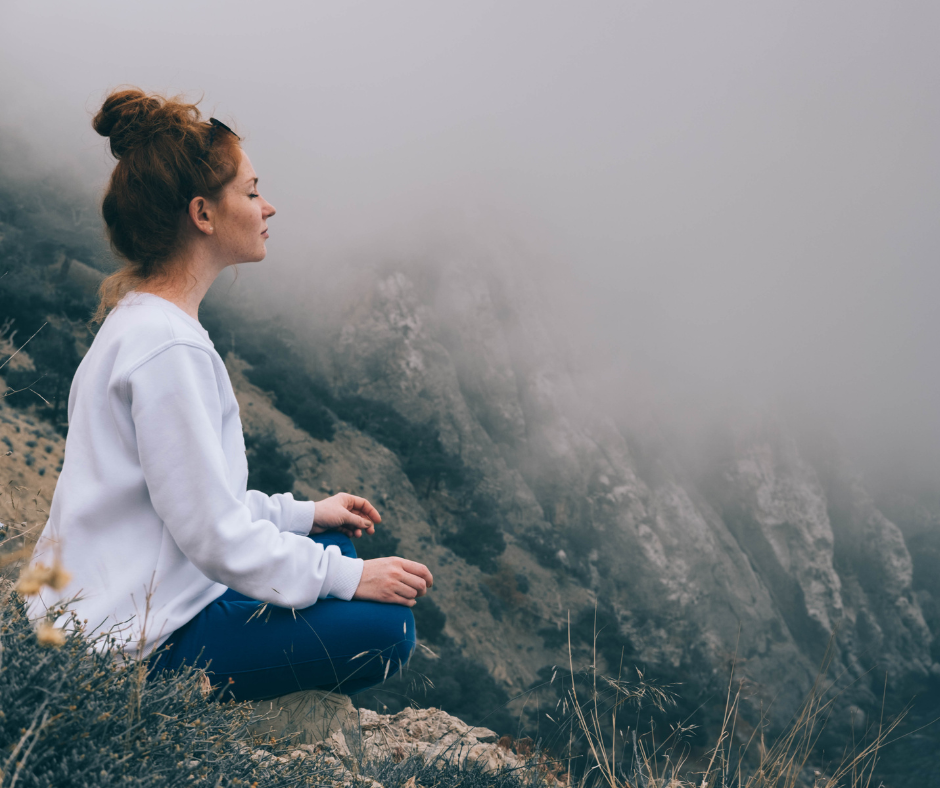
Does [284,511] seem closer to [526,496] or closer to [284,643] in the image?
[284,643]

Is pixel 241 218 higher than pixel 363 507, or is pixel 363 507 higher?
pixel 241 218

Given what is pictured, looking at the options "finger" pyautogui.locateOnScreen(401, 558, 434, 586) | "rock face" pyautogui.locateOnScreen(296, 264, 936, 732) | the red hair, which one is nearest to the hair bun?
the red hair

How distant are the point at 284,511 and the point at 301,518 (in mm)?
67

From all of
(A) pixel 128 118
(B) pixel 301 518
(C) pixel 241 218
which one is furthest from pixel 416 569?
(A) pixel 128 118

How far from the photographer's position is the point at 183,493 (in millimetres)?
1283

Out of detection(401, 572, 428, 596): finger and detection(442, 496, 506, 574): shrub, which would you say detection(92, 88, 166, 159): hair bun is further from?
detection(442, 496, 506, 574): shrub

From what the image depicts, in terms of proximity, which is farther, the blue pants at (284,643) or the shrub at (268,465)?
the shrub at (268,465)

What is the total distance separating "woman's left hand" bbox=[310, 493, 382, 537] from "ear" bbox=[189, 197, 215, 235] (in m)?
1.00

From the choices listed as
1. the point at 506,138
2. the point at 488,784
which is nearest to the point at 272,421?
the point at 488,784

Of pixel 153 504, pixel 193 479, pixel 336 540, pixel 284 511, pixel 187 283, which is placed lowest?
pixel 336 540

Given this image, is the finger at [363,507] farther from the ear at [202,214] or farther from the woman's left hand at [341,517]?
the ear at [202,214]

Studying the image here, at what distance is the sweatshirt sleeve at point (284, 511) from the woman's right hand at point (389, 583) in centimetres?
46

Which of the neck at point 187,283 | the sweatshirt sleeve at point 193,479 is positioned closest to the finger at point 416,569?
the sweatshirt sleeve at point 193,479

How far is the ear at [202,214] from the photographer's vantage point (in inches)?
64.3
